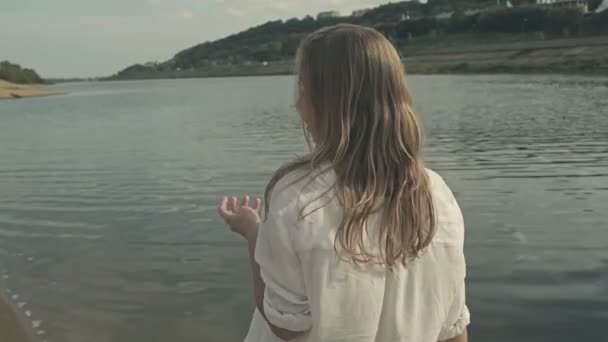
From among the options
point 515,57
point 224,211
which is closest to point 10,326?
point 224,211

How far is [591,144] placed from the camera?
17.8 m

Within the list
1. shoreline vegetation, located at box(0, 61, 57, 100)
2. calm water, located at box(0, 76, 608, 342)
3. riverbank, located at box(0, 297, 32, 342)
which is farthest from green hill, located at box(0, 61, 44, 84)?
riverbank, located at box(0, 297, 32, 342)

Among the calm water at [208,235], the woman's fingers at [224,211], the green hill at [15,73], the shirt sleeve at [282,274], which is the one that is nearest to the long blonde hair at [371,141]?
the shirt sleeve at [282,274]

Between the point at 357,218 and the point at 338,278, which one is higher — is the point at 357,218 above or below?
above

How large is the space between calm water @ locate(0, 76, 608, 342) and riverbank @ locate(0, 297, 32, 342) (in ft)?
0.52

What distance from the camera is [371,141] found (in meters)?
1.99

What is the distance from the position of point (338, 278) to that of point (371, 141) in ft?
1.35

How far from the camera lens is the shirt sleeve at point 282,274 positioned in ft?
6.25

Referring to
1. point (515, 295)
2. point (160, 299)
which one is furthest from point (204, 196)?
point (515, 295)

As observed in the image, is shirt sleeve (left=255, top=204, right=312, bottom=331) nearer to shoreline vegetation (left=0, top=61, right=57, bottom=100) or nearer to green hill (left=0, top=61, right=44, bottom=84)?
shoreline vegetation (left=0, top=61, right=57, bottom=100)

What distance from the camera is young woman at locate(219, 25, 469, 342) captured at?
6.28 feet

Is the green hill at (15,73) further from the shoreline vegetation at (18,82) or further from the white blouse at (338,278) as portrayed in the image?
the white blouse at (338,278)

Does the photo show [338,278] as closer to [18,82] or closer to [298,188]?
[298,188]

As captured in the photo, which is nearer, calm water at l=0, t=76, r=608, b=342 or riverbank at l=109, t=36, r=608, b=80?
calm water at l=0, t=76, r=608, b=342
